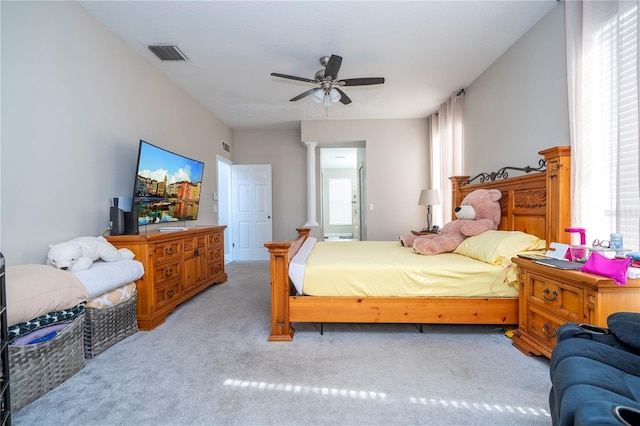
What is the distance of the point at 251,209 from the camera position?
6.05 m

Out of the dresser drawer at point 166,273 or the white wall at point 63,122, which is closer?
the white wall at point 63,122

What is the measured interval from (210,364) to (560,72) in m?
3.47

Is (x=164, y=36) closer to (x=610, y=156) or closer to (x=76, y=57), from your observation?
(x=76, y=57)

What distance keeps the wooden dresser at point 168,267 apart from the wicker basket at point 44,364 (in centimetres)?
64

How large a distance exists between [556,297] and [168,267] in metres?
3.10

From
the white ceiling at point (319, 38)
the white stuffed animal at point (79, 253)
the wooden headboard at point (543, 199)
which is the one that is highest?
the white ceiling at point (319, 38)

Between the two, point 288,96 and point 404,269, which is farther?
point 288,96

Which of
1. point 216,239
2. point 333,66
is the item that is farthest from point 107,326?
point 333,66

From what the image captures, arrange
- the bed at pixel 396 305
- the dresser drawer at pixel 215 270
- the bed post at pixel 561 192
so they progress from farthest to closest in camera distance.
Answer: the dresser drawer at pixel 215 270
the bed at pixel 396 305
the bed post at pixel 561 192

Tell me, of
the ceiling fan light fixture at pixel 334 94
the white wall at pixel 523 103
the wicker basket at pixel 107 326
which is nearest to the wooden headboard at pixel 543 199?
the white wall at pixel 523 103

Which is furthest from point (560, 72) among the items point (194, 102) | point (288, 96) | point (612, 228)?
point (194, 102)

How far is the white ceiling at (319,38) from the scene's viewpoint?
7.91 feet

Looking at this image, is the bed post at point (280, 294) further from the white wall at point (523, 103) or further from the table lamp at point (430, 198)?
the table lamp at point (430, 198)

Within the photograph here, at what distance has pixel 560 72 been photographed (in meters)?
2.36
